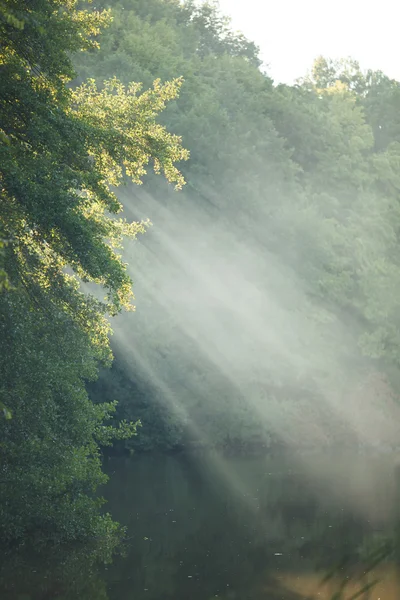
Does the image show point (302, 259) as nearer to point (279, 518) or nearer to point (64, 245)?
point (279, 518)

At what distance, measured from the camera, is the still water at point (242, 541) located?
14.4 metres

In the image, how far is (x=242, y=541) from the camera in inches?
741

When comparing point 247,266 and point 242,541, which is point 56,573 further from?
point 247,266

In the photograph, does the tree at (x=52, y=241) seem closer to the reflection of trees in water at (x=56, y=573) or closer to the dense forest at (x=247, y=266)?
the reflection of trees in water at (x=56, y=573)

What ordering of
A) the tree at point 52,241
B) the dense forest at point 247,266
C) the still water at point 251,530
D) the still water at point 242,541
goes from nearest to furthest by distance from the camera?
the still water at point 242,541
the still water at point 251,530
the tree at point 52,241
the dense forest at point 247,266

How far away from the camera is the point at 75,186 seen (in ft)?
53.1

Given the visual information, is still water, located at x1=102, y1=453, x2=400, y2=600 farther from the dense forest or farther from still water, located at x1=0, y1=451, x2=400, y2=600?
the dense forest

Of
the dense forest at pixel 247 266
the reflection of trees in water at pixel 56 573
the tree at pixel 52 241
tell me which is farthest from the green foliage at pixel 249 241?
the reflection of trees in water at pixel 56 573

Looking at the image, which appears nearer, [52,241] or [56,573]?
[56,573]

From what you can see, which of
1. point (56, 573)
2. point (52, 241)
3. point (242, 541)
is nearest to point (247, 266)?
point (242, 541)

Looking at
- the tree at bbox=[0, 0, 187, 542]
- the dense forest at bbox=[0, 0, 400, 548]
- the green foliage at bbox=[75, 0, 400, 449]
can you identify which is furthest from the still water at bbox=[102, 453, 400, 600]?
the green foliage at bbox=[75, 0, 400, 449]

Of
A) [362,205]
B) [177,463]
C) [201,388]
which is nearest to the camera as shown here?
[177,463]

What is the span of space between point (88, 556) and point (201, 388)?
23978 mm

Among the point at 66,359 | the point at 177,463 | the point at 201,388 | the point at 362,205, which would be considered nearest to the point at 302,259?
the point at 362,205
